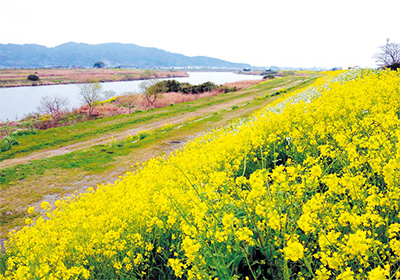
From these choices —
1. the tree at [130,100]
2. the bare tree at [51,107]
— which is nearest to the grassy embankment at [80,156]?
the bare tree at [51,107]

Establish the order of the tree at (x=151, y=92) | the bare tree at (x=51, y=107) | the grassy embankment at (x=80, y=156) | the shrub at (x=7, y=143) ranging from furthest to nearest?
the tree at (x=151, y=92) → the bare tree at (x=51, y=107) → the shrub at (x=7, y=143) → the grassy embankment at (x=80, y=156)

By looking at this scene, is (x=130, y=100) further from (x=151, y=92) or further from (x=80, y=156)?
(x=80, y=156)

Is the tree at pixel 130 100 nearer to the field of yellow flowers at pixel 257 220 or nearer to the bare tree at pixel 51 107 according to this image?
the bare tree at pixel 51 107

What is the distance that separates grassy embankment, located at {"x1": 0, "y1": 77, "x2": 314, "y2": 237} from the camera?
30.7ft

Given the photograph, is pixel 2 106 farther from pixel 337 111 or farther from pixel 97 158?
pixel 337 111

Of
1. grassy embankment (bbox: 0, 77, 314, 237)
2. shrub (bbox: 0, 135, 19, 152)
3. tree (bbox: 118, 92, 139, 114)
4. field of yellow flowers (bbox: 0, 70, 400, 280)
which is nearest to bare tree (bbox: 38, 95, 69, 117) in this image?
tree (bbox: 118, 92, 139, 114)

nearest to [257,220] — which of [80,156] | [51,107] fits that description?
[80,156]

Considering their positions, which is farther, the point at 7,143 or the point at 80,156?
the point at 7,143

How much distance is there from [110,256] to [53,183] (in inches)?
320

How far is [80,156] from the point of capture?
44.1 ft

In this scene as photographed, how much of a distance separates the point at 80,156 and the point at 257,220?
12.5 meters

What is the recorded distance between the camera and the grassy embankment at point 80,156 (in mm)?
9367

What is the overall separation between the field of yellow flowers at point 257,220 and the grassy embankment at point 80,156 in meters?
4.55

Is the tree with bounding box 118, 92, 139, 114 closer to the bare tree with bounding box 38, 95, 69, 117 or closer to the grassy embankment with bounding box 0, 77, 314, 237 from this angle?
the bare tree with bounding box 38, 95, 69, 117
